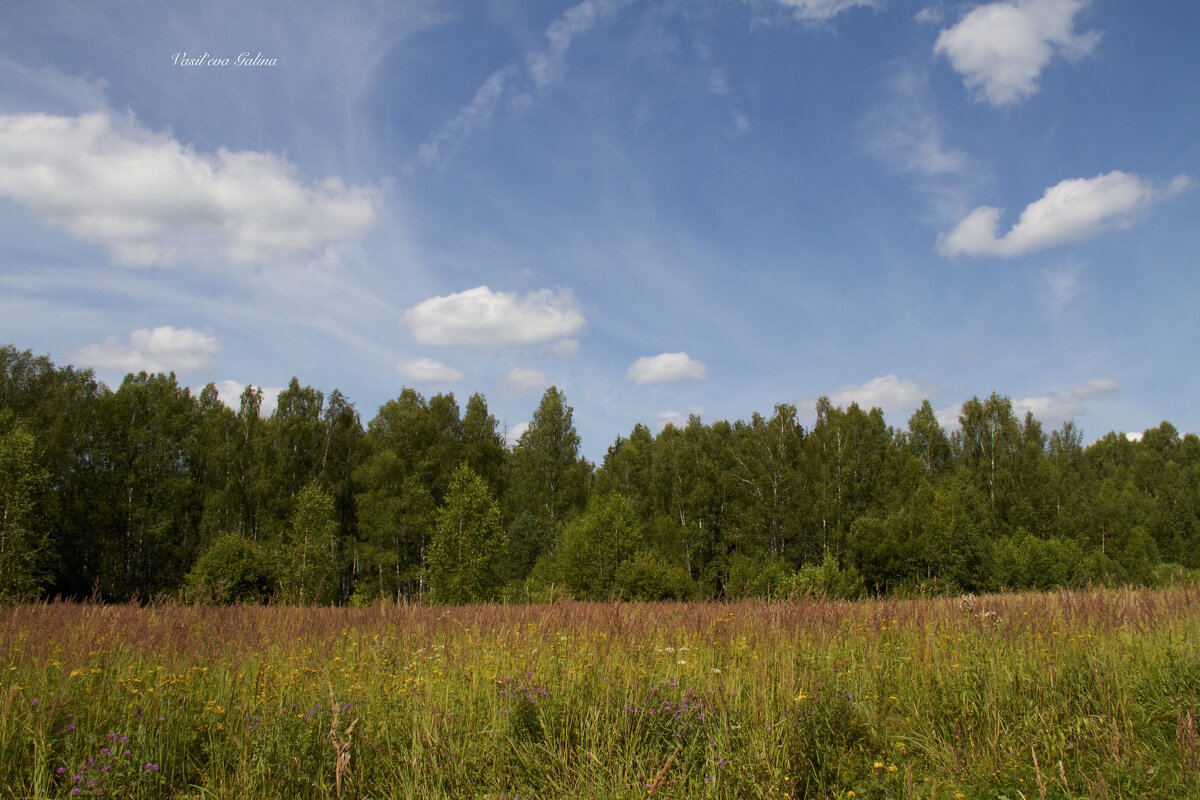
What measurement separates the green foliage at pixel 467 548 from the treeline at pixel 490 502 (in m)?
0.08

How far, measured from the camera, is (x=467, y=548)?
25656 millimetres

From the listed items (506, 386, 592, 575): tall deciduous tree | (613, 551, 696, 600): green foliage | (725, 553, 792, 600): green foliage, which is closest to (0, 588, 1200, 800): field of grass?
(613, 551, 696, 600): green foliage

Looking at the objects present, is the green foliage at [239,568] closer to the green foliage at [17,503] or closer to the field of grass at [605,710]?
the green foliage at [17,503]

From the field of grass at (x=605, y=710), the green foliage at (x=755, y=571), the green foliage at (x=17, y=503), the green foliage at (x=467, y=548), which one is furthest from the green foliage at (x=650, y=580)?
the green foliage at (x=17, y=503)

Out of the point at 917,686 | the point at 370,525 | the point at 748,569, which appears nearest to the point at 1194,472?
the point at 748,569

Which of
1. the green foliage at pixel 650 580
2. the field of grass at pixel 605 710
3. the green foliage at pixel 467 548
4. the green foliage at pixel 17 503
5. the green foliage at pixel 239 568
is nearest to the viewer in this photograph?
the field of grass at pixel 605 710

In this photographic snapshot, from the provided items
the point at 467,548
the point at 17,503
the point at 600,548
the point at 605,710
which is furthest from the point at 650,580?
the point at 17,503

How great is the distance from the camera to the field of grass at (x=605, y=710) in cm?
350

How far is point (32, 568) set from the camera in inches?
1013

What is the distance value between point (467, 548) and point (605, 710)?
22458 millimetres

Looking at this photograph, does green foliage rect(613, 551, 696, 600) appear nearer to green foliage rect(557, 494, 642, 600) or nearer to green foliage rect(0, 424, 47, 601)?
green foliage rect(557, 494, 642, 600)

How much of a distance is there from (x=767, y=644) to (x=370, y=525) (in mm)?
35619

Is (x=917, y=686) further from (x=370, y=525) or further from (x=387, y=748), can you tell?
(x=370, y=525)

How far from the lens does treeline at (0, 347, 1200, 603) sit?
2730 centimetres
